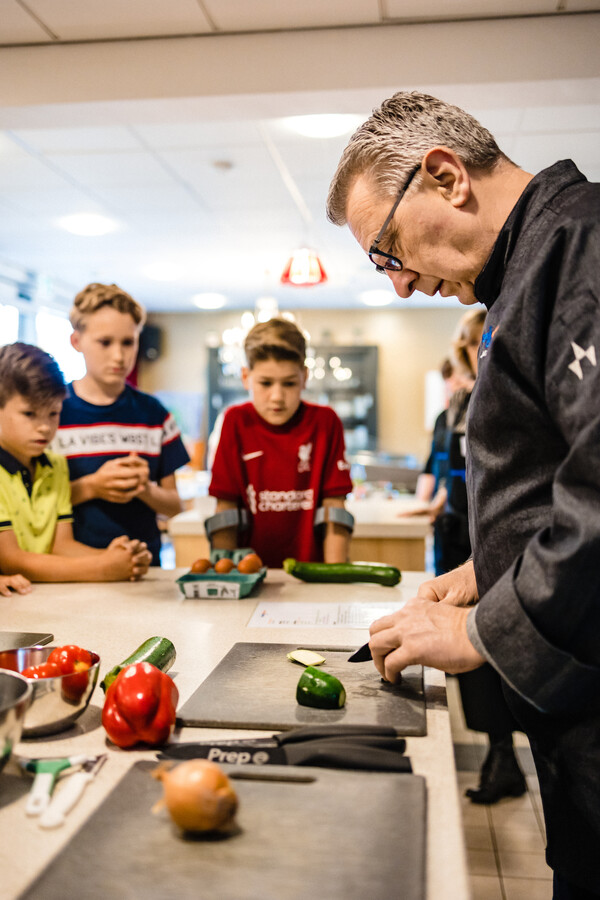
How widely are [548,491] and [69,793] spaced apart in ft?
2.10

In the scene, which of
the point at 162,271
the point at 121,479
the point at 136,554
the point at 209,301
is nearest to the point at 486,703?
the point at 136,554

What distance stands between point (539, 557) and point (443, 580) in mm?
416

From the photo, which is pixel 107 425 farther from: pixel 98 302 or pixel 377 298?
pixel 377 298

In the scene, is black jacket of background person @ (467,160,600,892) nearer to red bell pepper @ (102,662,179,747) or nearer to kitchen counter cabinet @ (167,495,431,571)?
red bell pepper @ (102,662,179,747)

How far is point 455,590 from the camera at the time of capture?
3.74 ft

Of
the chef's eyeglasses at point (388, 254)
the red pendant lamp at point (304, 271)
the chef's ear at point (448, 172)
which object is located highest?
the red pendant lamp at point (304, 271)

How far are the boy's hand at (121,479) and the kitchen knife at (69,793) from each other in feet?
3.72

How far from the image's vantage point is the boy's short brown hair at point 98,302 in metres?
2.10

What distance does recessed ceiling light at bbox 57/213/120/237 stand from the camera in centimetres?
548

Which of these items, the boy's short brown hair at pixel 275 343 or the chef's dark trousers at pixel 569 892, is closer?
the chef's dark trousers at pixel 569 892

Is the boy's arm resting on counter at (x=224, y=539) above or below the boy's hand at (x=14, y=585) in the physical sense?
above

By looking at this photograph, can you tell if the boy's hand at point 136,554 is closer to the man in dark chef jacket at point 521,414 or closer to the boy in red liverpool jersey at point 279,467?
the boy in red liverpool jersey at point 279,467

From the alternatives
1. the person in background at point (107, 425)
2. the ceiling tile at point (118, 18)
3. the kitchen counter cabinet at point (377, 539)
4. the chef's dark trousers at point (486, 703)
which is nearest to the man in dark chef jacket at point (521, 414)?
the person in background at point (107, 425)

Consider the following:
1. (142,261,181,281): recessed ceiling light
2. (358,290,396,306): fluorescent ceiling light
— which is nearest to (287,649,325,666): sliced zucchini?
(142,261,181,281): recessed ceiling light
